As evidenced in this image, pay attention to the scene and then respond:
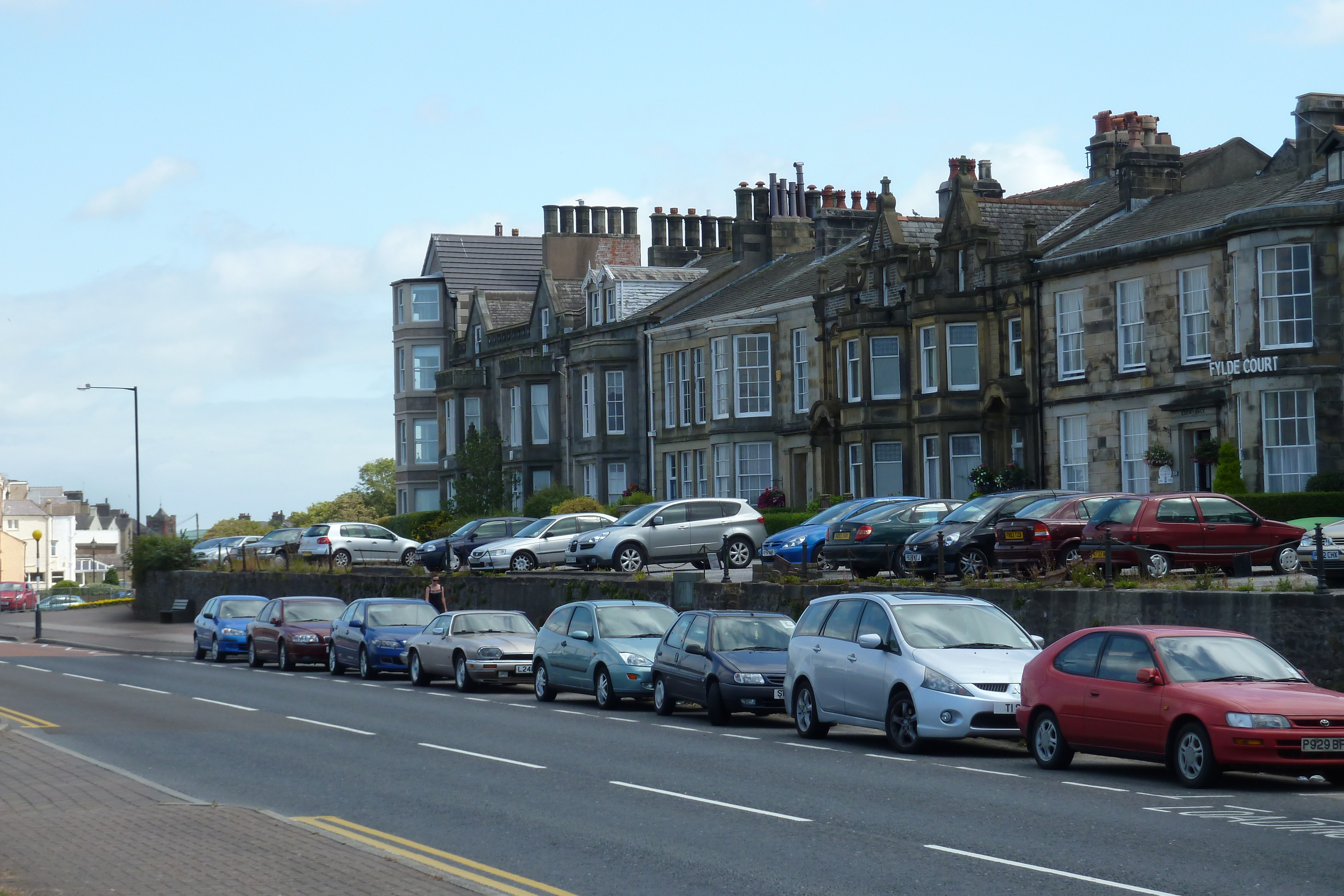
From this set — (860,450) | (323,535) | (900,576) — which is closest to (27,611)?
(323,535)

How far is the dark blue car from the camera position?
31.7 meters

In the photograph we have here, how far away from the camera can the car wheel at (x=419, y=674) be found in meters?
29.8

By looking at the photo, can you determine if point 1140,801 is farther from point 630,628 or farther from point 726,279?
point 726,279

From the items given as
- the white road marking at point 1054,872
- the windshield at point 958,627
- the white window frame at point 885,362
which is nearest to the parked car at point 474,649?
the windshield at point 958,627

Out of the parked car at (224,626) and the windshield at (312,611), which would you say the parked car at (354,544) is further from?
the windshield at (312,611)

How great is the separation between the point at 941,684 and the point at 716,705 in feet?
15.2

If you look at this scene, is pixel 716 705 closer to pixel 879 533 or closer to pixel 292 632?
pixel 879 533

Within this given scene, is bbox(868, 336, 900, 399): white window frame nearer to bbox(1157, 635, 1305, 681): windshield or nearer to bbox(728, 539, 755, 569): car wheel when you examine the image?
bbox(728, 539, 755, 569): car wheel

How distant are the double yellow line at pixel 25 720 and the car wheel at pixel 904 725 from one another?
34.9ft

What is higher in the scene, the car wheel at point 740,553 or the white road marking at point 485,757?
the car wheel at point 740,553

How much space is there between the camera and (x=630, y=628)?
2544 centimetres

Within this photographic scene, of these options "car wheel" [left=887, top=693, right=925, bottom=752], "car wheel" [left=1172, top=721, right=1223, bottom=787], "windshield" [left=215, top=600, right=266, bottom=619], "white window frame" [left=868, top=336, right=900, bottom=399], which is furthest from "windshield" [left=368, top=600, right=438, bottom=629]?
"car wheel" [left=1172, top=721, right=1223, bottom=787]

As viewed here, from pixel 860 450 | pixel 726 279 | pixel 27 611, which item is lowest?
pixel 27 611

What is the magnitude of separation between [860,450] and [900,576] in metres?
20.3
